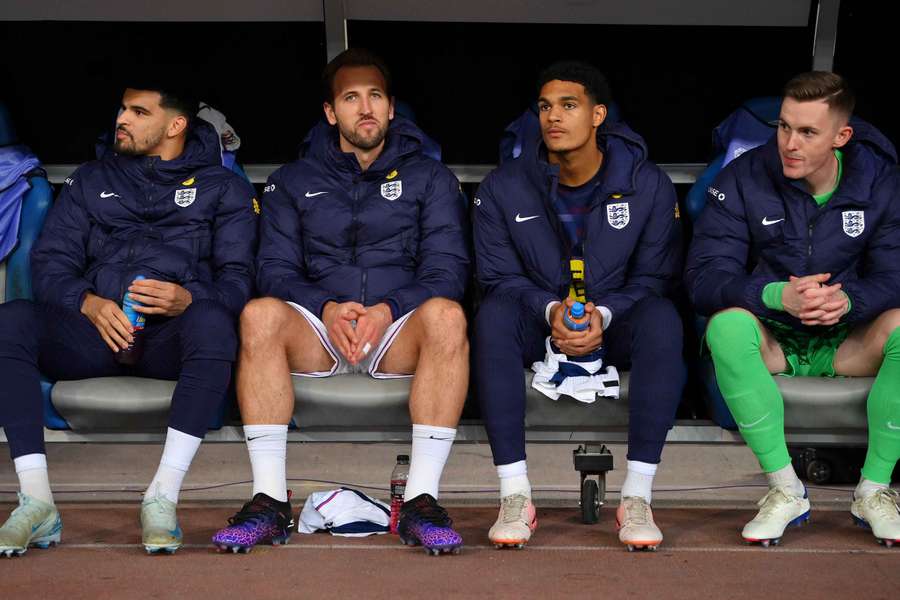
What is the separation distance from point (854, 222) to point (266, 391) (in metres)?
1.92

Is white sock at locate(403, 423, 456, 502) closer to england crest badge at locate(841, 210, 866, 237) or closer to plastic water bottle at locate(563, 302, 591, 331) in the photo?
plastic water bottle at locate(563, 302, 591, 331)

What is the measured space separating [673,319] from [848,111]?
0.91 metres

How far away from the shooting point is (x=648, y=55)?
523 centimetres

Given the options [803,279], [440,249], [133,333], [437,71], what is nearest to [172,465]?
[133,333]

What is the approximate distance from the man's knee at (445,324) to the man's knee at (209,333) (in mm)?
587

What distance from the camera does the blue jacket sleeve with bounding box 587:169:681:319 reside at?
13.9 feet

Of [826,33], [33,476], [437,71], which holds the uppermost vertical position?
[826,33]

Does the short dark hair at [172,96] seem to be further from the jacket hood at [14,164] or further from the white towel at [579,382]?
the white towel at [579,382]

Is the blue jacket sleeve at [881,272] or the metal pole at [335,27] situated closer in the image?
the blue jacket sleeve at [881,272]

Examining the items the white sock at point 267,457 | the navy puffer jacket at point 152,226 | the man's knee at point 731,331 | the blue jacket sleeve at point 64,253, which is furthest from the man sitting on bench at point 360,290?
the man's knee at point 731,331

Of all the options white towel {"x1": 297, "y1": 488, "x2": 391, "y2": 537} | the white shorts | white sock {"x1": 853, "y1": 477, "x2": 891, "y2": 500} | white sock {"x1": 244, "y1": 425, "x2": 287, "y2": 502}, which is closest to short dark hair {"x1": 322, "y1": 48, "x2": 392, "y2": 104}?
the white shorts

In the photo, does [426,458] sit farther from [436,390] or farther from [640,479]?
[640,479]

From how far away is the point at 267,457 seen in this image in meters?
3.81

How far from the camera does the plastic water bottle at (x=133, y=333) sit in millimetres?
4039
